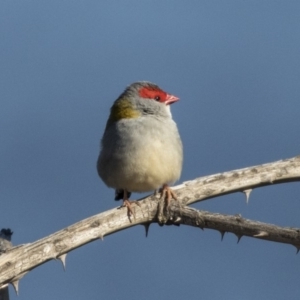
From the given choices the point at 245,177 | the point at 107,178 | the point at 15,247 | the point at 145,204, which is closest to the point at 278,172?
the point at 245,177

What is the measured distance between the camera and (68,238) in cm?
521

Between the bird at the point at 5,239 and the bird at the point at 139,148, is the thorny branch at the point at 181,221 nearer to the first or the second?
the bird at the point at 5,239

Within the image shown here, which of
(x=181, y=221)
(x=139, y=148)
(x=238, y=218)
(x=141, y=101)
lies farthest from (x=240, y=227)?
(x=141, y=101)

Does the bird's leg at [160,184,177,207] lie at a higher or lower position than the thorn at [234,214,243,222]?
higher

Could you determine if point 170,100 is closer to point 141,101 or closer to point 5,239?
point 141,101

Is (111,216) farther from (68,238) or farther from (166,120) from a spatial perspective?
(166,120)

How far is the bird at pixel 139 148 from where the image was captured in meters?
7.54

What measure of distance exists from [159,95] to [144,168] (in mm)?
1234

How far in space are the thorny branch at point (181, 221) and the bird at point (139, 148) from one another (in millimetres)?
1158

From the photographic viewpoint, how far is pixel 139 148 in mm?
7551

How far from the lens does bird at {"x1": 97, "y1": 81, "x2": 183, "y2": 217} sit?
24.7 ft

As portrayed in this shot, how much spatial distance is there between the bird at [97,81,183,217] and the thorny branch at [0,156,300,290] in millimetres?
1158

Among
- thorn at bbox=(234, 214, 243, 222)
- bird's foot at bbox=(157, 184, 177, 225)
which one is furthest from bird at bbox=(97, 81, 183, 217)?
thorn at bbox=(234, 214, 243, 222)

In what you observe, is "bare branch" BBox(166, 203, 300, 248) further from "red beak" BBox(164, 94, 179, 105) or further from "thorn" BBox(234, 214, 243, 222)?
"red beak" BBox(164, 94, 179, 105)
